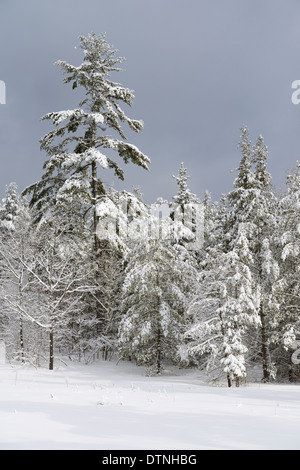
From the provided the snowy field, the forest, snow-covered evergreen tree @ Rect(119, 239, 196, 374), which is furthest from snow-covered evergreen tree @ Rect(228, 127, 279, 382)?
the snowy field

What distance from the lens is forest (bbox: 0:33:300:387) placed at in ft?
58.5

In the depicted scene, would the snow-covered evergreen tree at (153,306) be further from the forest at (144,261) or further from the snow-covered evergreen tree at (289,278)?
the snow-covered evergreen tree at (289,278)

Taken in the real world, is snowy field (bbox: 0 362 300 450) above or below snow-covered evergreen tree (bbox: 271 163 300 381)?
below

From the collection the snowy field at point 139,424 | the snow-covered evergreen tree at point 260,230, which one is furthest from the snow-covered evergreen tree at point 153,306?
the snowy field at point 139,424

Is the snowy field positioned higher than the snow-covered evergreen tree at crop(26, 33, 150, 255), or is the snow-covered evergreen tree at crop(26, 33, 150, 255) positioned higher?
the snow-covered evergreen tree at crop(26, 33, 150, 255)

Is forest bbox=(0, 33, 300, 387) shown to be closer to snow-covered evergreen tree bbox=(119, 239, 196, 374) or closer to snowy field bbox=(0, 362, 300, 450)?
snow-covered evergreen tree bbox=(119, 239, 196, 374)

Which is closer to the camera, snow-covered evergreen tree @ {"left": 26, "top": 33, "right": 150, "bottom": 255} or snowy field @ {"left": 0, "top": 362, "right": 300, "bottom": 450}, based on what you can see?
snowy field @ {"left": 0, "top": 362, "right": 300, "bottom": 450}

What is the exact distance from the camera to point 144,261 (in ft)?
68.3

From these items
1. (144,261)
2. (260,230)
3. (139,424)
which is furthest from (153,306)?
(139,424)

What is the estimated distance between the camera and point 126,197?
2050 centimetres

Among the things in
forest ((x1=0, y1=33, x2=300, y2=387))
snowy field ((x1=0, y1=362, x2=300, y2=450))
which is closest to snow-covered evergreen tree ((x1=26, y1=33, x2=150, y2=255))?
forest ((x1=0, y1=33, x2=300, y2=387))

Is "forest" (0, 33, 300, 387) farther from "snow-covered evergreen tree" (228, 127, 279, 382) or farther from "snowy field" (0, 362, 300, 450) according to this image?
"snowy field" (0, 362, 300, 450)

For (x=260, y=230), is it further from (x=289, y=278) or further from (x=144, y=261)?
(x=144, y=261)

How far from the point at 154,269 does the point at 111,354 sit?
8074mm
